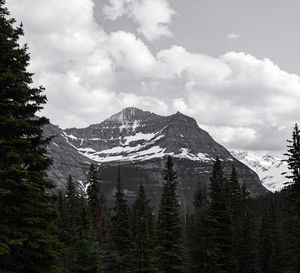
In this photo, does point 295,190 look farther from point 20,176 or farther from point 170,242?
point 20,176

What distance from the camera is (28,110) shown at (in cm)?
1360

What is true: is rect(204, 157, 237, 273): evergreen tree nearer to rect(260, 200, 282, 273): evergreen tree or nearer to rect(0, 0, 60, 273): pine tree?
rect(260, 200, 282, 273): evergreen tree

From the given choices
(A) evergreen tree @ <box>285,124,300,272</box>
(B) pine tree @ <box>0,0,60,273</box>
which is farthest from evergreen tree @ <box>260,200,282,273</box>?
(B) pine tree @ <box>0,0,60,273</box>

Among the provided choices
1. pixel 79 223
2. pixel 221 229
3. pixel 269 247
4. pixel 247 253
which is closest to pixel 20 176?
pixel 79 223

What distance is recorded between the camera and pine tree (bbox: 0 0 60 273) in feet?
39.7

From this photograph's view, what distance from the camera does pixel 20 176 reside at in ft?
40.7

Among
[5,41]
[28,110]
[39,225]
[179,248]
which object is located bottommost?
[179,248]

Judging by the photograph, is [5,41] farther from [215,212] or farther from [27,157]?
[215,212]

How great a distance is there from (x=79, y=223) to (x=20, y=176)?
20.7 m

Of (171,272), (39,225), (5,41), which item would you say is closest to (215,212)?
(171,272)

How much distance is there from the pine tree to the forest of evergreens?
0.11ft

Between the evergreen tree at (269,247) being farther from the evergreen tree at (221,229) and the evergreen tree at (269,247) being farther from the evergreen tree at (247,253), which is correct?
the evergreen tree at (221,229)

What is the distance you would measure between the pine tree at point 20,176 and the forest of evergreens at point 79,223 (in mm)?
35

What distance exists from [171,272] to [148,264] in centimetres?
254
